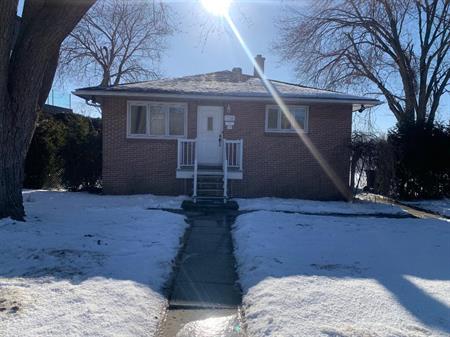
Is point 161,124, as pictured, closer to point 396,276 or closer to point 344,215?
point 344,215

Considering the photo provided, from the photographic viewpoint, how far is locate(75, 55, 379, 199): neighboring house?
13922 mm

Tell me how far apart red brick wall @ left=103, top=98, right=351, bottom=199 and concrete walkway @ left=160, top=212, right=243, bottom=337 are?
5.86m

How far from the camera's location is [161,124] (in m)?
14.3

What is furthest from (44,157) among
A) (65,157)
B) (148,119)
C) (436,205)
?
(436,205)

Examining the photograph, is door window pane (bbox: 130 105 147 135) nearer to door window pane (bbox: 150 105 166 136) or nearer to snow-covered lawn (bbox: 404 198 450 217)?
door window pane (bbox: 150 105 166 136)

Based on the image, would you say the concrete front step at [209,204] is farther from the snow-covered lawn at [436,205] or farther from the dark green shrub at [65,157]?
the snow-covered lawn at [436,205]

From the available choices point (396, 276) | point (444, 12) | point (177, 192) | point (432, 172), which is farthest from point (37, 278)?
point (444, 12)

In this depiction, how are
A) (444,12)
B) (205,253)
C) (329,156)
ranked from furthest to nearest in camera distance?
1. (444,12)
2. (329,156)
3. (205,253)

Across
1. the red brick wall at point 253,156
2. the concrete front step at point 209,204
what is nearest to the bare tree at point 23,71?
the concrete front step at point 209,204

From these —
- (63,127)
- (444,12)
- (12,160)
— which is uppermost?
(444,12)

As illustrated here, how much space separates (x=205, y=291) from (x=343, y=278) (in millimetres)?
1737

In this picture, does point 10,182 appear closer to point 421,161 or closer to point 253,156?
point 253,156

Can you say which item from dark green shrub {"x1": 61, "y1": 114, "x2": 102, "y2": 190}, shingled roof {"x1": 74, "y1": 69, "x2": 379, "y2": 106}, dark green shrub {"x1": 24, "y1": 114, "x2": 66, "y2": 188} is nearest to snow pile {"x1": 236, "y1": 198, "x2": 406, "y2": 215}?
shingled roof {"x1": 74, "y1": 69, "x2": 379, "y2": 106}

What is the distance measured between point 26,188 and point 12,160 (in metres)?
8.70
